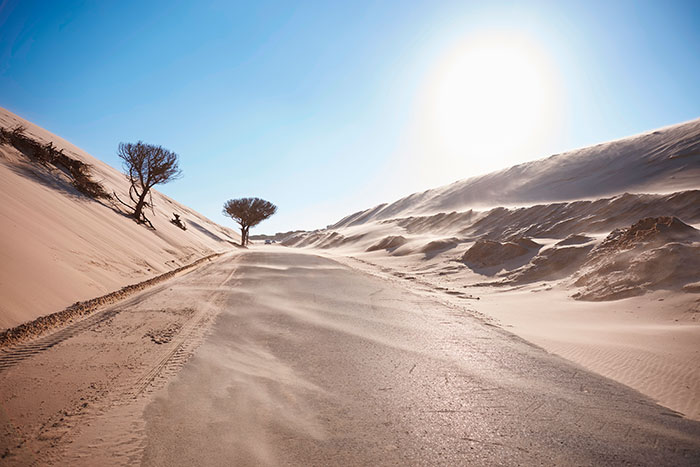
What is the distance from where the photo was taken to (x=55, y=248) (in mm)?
6758

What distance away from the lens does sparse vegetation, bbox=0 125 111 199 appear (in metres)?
12.0

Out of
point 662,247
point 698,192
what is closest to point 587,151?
point 698,192

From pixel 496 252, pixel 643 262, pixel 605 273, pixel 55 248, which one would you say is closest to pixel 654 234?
pixel 643 262

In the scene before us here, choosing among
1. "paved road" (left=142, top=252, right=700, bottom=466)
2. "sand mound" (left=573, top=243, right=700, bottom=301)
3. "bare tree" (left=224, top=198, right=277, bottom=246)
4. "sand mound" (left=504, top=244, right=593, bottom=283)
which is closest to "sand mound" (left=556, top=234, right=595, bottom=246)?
"sand mound" (left=504, top=244, right=593, bottom=283)

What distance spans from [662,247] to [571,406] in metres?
8.29

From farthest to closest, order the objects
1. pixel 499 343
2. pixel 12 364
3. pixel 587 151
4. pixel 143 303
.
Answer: pixel 587 151 < pixel 143 303 < pixel 499 343 < pixel 12 364

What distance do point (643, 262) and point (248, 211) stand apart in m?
46.3

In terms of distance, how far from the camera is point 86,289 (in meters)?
6.16

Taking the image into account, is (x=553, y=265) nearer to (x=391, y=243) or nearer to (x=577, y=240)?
(x=577, y=240)

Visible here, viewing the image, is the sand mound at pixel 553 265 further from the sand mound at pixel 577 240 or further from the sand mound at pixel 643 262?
the sand mound at pixel 577 240

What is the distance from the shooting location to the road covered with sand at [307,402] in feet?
7.44

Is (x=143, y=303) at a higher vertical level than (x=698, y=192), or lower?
lower

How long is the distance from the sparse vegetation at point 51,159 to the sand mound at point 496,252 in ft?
58.3

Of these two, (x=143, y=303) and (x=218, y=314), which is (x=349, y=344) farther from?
(x=143, y=303)
